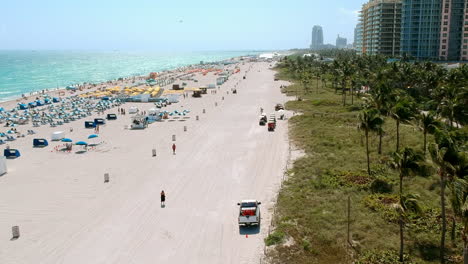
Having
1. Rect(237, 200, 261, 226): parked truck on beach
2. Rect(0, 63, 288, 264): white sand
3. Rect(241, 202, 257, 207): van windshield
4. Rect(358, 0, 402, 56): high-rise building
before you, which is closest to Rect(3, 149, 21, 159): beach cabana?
Rect(0, 63, 288, 264): white sand

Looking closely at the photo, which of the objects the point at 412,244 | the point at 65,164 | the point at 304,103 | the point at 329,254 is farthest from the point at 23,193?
the point at 304,103

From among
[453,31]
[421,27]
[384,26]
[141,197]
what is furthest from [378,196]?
[384,26]

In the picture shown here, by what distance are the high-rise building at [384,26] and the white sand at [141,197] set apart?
11134 centimetres

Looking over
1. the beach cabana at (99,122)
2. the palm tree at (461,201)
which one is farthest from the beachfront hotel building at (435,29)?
the palm tree at (461,201)

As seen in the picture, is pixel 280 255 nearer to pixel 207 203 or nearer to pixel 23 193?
pixel 207 203

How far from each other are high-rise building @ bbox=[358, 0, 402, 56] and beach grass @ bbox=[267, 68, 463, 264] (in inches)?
4451

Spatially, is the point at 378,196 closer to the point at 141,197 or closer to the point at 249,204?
the point at 249,204

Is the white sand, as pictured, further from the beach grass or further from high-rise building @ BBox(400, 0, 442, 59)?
high-rise building @ BBox(400, 0, 442, 59)

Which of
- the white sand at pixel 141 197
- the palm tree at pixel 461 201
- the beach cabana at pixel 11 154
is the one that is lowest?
the white sand at pixel 141 197

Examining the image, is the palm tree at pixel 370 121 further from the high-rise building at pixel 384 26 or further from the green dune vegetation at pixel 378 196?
the high-rise building at pixel 384 26

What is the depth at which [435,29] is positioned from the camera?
408 feet

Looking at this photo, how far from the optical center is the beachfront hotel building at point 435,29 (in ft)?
386

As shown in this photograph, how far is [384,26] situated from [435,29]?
18264 mm

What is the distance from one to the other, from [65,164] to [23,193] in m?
7.07
